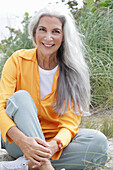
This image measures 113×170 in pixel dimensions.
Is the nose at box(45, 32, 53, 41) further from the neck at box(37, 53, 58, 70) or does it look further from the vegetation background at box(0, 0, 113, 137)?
the vegetation background at box(0, 0, 113, 137)

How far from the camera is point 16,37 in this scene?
16.6 ft

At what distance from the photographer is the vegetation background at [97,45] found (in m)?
3.75

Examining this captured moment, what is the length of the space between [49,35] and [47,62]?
0.25m

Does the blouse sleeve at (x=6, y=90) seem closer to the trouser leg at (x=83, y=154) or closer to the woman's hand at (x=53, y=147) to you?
the woman's hand at (x=53, y=147)

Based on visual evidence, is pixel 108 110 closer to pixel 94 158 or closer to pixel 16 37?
pixel 94 158

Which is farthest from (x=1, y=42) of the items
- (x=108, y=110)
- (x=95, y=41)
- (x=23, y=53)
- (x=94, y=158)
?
(x=94, y=158)

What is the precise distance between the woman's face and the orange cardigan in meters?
0.15

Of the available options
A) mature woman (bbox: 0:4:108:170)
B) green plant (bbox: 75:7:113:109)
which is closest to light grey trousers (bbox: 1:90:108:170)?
mature woman (bbox: 0:4:108:170)

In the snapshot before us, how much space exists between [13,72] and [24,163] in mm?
707

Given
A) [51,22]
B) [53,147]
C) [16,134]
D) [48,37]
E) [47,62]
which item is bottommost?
[53,147]

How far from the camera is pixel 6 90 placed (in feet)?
7.86

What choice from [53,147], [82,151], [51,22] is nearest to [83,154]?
[82,151]

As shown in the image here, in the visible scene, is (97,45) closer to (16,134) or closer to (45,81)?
(45,81)

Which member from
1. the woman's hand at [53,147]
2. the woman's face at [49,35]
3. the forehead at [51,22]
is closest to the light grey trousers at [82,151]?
the woman's hand at [53,147]
